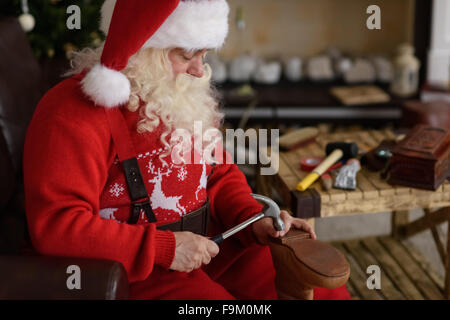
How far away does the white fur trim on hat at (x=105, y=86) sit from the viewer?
1.05m

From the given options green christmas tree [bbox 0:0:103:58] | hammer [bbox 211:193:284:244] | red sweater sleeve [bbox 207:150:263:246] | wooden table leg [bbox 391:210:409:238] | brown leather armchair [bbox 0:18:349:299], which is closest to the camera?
brown leather armchair [bbox 0:18:349:299]

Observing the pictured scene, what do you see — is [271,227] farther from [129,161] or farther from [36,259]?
[36,259]

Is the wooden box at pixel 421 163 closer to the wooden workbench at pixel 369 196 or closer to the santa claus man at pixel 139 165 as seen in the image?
the wooden workbench at pixel 369 196

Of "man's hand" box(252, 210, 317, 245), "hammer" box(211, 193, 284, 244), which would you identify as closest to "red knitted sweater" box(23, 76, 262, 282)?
"hammer" box(211, 193, 284, 244)

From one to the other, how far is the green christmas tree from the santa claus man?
133 centimetres

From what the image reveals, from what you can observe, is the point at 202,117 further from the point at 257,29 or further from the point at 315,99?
the point at 257,29

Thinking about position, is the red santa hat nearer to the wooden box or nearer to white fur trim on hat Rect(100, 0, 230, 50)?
white fur trim on hat Rect(100, 0, 230, 50)

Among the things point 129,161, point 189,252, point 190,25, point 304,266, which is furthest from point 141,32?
point 304,266

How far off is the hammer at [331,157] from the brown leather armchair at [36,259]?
1.22 feet

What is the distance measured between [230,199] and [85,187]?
0.43 metres

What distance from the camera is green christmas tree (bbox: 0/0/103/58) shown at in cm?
240

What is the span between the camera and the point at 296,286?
3.82 ft

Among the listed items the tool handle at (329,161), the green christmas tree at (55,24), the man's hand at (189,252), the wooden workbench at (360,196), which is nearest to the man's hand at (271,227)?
the man's hand at (189,252)
